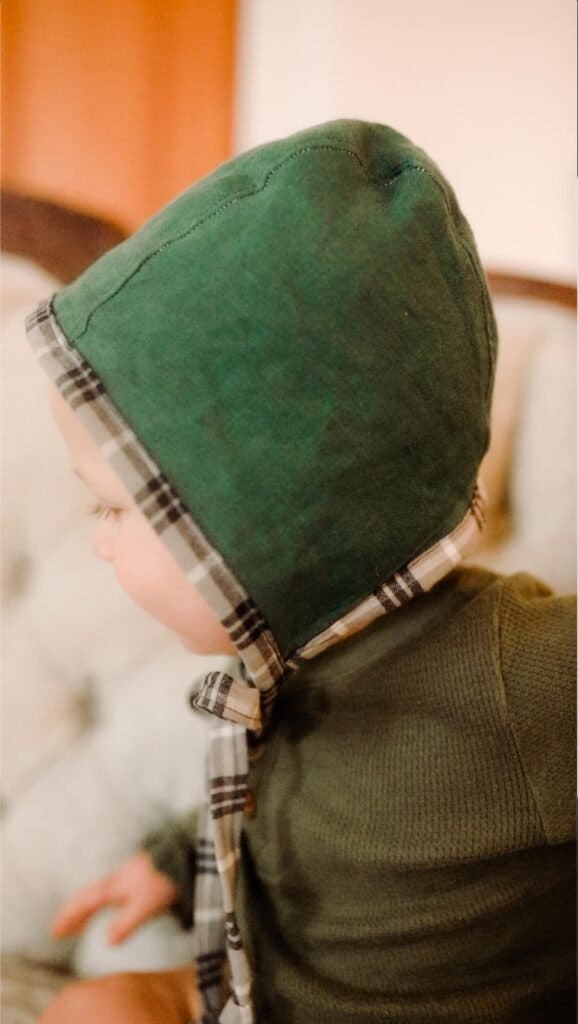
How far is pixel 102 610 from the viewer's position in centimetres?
79

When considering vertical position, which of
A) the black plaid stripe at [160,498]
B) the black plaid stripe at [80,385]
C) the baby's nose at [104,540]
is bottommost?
the baby's nose at [104,540]

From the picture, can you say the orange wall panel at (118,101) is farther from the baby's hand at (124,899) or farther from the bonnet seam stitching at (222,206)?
the baby's hand at (124,899)

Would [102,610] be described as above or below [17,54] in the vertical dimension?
below

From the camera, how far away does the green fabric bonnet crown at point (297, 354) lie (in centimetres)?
50

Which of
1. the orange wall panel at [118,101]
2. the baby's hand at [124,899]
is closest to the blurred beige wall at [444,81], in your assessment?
the orange wall panel at [118,101]

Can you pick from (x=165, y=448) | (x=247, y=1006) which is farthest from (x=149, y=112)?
(x=247, y=1006)

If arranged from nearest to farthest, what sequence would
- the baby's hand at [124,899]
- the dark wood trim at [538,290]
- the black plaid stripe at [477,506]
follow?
the black plaid stripe at [477,506] → the baby's hand at [124,899] → the dark wood trim at [538,290]

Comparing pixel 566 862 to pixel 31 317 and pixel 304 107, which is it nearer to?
pixel 31 317

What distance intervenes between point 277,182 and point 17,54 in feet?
1.30

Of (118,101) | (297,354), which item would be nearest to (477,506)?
(297,354)

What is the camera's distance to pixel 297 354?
1.63 feet

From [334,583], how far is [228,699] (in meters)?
0.11

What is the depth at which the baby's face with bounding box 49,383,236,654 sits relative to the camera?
56 centimetres

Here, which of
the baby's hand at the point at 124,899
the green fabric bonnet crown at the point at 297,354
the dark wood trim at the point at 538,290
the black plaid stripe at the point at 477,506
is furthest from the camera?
the dark wood trim at the point at 538,290
